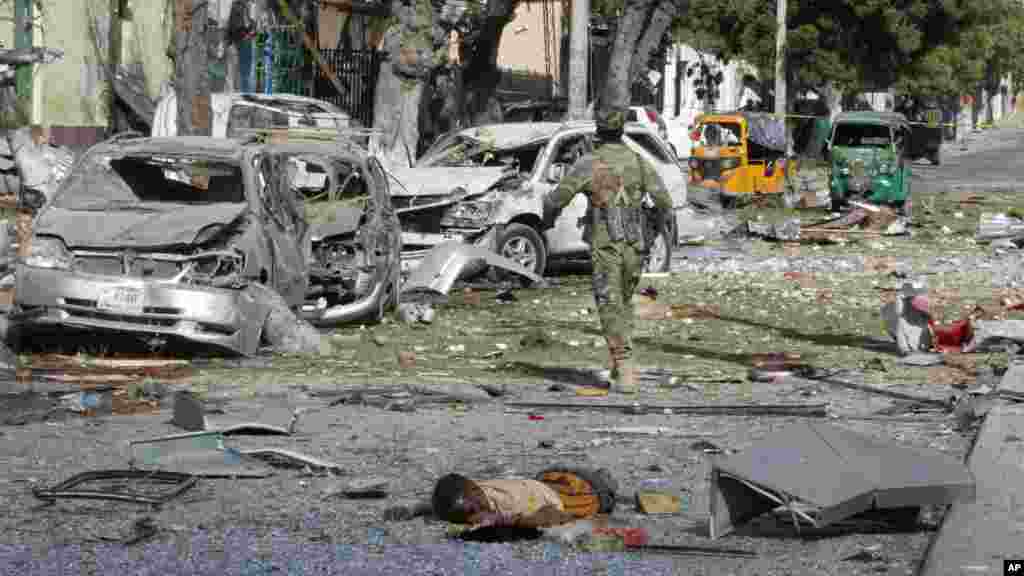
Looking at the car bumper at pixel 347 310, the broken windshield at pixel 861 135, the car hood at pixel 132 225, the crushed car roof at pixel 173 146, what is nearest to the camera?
the car hood at pixel 132 225

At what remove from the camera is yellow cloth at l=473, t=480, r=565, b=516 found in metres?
7.01

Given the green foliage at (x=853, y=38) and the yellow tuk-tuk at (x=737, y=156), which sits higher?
the green foliage at (x=853, y=38)

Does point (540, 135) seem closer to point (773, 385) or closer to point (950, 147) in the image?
point (773, 385)

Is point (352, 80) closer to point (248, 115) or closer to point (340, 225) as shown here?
point (248, 115)

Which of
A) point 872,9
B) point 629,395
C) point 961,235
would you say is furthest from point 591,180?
point 872,9

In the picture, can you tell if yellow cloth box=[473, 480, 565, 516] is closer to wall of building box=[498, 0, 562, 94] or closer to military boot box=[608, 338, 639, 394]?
military boot box=[608, 338, 639, 394]

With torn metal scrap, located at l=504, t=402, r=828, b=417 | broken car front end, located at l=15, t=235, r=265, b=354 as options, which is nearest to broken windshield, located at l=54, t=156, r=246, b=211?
broken car front end, located at l=15, t=235, r=265, b=354

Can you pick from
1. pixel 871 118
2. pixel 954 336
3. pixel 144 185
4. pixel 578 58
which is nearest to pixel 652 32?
pixel 871 118

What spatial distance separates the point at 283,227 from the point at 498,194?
17.6 feet

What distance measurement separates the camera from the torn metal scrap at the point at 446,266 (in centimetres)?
1755

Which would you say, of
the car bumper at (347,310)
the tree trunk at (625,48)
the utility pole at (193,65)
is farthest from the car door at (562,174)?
the tree trunk at (625,48)

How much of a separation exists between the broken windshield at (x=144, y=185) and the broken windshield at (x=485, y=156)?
5.74 metres

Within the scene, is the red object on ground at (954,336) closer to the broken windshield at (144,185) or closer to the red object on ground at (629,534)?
the broken windshield at (144,185)

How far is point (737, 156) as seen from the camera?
35906mm
